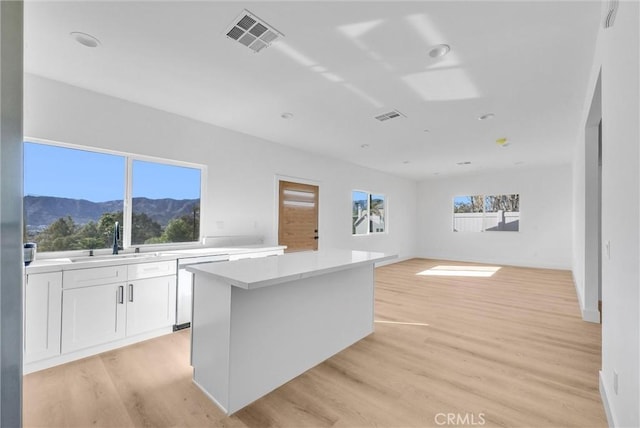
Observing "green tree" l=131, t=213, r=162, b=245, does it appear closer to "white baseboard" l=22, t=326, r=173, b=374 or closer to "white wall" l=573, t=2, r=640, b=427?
"white baseboard" l=22, t=326, r=173, b=374

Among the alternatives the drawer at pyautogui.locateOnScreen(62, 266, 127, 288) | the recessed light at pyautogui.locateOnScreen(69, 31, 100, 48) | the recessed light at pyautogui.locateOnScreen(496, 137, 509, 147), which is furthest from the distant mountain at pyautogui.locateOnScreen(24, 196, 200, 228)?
the recessed light at pyautogui.locateOnScreen(496, 137, 509, 147)

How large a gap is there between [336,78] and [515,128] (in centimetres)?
314

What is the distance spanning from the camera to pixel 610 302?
1884 mm

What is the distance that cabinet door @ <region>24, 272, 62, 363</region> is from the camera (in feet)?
7.88

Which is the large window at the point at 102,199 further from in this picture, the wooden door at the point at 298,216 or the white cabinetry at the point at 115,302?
the wooden door at the point at 298,216

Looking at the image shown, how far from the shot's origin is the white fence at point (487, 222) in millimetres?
8211

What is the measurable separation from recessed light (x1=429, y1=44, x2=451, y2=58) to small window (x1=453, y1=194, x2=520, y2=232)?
24.0ft

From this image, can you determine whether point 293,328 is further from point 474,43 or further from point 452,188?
point 452,188

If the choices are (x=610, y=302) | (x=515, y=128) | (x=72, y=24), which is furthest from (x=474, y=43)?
(x=72, y=24)

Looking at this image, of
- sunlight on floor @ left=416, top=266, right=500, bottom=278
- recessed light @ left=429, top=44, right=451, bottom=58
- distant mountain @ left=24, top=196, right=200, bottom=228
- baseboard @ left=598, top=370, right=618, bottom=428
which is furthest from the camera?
sunlight on floor @ left=416, top=266, right=500, bottom=278

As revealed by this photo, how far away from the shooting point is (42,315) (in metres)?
2.47

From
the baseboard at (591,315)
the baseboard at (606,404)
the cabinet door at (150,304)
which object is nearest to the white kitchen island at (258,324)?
the cabinet door at (150,304)

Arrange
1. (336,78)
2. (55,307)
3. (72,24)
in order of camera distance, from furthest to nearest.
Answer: (336,78) → (55,307) → (72,24)

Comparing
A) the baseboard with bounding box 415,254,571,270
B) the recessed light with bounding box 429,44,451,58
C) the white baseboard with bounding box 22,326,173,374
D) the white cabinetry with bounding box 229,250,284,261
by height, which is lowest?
the white baseboard with bounding box 22,326,173,374
